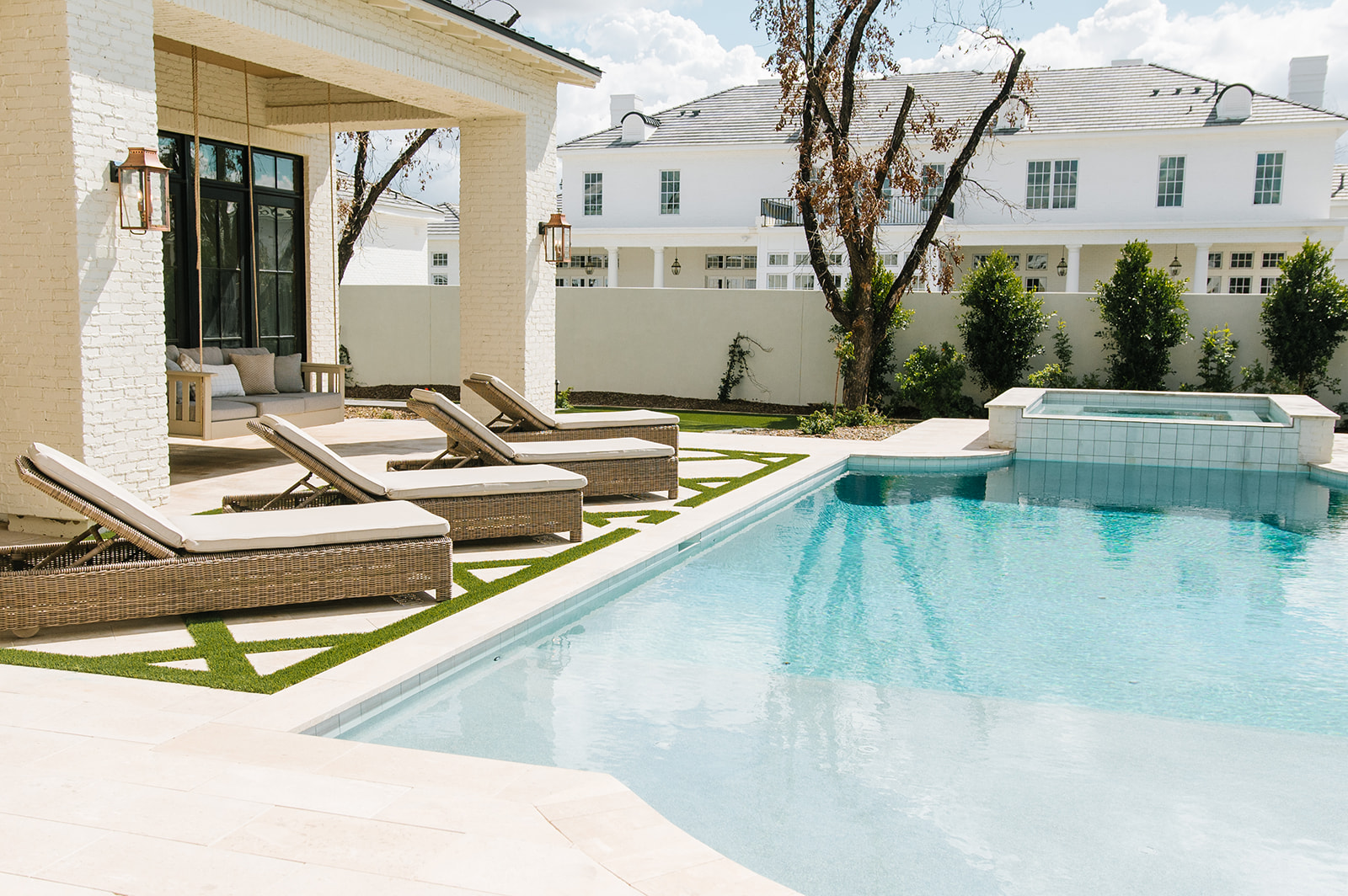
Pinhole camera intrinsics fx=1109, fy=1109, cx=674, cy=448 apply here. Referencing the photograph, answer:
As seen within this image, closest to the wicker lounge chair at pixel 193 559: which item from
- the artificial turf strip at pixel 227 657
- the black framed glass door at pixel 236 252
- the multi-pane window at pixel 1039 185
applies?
the artificial turf strip at pixel 227 657

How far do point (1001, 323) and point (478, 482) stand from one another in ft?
34.6

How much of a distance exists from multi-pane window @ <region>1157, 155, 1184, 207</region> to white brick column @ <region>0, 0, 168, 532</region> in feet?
76.0

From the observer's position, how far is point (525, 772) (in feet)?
11.8

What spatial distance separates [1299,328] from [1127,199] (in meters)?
11.5

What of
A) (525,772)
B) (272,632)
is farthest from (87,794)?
(272,632)

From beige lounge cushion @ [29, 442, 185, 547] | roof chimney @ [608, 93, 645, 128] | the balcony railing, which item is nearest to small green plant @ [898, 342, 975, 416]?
the balcony railing

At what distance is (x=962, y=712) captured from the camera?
4.57 metres

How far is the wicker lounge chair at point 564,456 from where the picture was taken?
7.63 m

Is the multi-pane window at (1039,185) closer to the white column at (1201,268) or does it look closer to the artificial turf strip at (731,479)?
the white column at (1201,268)

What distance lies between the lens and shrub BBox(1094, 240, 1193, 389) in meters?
14.9

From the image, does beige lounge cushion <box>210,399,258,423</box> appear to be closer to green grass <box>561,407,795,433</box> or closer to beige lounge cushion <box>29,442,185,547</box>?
beige lounge cushion <box>29,442,185,547</box>

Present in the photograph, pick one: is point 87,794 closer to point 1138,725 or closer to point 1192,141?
point 1138,725

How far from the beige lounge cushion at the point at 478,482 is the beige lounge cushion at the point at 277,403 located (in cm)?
319

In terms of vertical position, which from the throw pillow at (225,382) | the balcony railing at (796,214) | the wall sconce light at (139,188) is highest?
the balcony railing at (796,214)
